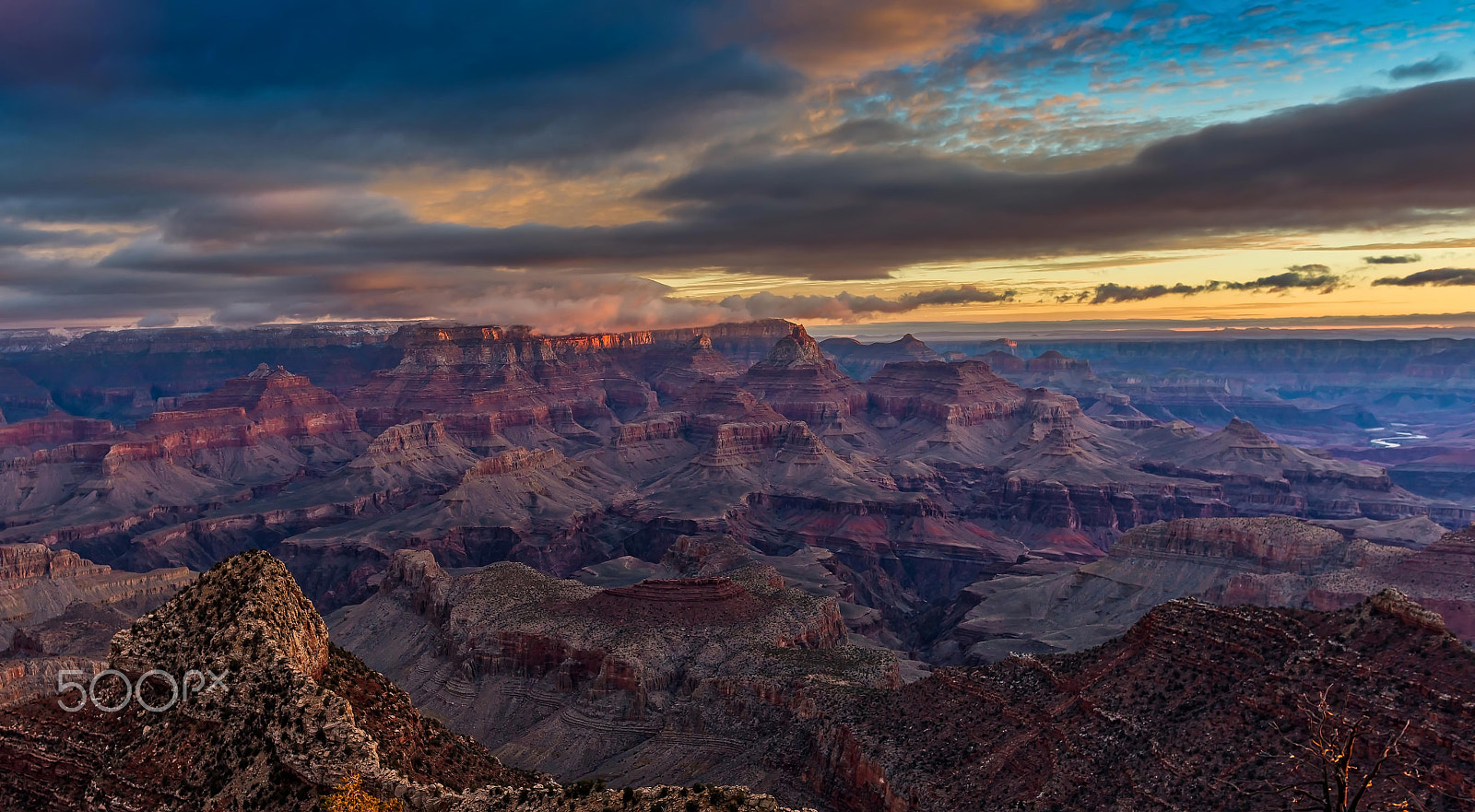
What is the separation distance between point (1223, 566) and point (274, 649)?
161460mm

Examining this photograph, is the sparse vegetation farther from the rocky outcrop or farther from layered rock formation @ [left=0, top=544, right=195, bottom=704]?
layered rock formation @ [left=0, top=544, right=195, bottom=704]

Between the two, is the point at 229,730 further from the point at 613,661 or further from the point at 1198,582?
the point at 1198,582

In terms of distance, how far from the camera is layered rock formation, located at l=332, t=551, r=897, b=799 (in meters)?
90.3

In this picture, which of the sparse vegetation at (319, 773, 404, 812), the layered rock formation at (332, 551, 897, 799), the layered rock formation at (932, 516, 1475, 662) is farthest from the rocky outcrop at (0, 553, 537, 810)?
the layered rock formation at (932, 516, 1475, 662)

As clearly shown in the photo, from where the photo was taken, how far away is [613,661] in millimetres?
103562

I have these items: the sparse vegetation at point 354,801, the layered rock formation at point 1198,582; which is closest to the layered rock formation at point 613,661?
the layered rock formation at point 1198,582

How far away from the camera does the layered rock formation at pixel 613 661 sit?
9031 cm

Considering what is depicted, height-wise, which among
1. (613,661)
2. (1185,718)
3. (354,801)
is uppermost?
(354,801)

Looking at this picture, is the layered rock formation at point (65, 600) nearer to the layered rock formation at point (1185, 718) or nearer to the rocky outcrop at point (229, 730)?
the rocky outcrop at point (229, 730)

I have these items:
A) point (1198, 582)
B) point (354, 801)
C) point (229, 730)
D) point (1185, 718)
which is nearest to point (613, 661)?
point (229, 730)

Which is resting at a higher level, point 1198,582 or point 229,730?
point 229,730

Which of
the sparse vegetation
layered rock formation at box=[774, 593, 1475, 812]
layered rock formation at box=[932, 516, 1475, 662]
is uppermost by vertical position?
the sparse vegetation

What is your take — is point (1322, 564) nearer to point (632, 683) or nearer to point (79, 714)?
point (632, 683)

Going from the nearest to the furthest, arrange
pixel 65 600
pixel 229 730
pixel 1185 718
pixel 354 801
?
1. pixel 354 801
2. pixel 229 730
3. pixel 1185 718
4. pixel 65 600
